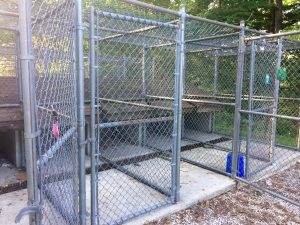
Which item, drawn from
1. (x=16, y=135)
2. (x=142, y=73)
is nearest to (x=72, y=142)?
(x=16, y=135)

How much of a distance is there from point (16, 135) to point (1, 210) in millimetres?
1413

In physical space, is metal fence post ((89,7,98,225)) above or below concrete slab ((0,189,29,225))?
above

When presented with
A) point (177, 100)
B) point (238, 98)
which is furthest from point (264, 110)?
point (177, 100)

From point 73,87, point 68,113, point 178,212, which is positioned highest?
point 73,87

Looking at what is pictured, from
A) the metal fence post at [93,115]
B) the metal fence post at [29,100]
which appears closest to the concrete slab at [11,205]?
the metal fence post at [93,115]

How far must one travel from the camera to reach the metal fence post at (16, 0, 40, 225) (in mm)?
1077

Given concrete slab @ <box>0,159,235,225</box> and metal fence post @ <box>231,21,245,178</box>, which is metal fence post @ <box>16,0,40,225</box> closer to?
concrete slab @ <box>0,159,235,225</box>

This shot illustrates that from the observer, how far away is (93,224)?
249cm

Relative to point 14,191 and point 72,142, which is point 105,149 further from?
point 72,142

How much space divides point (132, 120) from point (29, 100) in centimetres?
193

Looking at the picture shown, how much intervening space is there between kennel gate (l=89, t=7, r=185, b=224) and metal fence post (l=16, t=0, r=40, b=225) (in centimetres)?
121

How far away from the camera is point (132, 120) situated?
3014mm

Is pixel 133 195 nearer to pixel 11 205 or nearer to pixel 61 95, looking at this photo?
pixel 11 205

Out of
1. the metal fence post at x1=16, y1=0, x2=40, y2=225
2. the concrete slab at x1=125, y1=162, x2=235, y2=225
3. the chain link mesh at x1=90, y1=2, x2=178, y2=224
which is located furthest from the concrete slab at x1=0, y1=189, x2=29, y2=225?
the metal fence post at x1=16, y1=0, x2=40, y2=225
